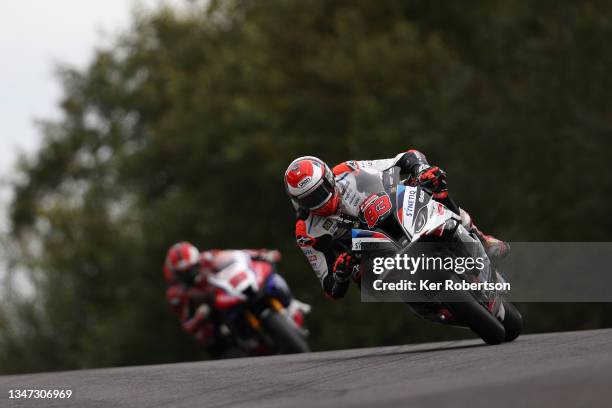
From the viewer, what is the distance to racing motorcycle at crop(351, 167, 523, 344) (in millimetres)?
9438

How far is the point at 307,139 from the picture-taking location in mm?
32812

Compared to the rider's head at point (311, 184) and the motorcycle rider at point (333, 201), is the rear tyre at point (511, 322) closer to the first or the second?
the motorcycle rider at point (333, 201)

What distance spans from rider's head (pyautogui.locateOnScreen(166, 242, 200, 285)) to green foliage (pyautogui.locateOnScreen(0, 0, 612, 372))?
10122 mm

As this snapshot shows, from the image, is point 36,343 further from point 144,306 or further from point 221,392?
point 221,392

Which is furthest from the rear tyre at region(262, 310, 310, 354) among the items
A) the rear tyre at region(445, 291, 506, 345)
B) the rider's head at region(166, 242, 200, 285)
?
the rear tyre at region(445, 291, 506, 345)

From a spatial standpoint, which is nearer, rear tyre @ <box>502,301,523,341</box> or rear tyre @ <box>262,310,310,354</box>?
rear tyre @ <box>502,301,523,341</box>

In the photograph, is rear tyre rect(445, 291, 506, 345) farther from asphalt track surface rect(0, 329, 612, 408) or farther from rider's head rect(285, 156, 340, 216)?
rider's head rect(285, 156, 340, 216)

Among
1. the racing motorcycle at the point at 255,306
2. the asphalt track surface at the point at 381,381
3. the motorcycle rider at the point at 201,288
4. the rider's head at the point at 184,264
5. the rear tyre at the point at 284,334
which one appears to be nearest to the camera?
the asphalt track surface at the point at 381,381

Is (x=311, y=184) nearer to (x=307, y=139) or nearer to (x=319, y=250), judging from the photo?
(x=319, y=250)

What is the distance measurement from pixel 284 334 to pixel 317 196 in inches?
194

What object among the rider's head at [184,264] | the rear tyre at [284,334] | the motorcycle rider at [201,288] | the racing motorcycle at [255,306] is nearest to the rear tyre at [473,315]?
the rear tyre at [284,334]

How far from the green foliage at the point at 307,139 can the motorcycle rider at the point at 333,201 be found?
587 inches

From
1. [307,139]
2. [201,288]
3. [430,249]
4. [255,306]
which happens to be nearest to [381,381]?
[430,249]

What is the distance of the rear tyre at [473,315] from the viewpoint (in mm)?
9469
